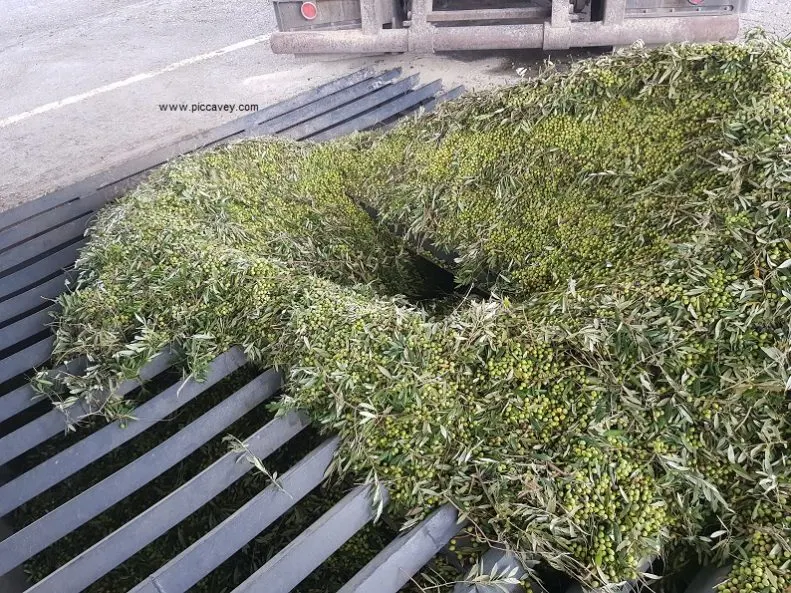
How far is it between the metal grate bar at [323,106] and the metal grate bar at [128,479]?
2873 millimetres

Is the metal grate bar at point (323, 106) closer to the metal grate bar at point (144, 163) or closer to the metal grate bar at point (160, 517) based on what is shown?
the metal grate bar at point (144, 163)

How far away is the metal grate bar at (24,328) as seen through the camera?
9.65 ft

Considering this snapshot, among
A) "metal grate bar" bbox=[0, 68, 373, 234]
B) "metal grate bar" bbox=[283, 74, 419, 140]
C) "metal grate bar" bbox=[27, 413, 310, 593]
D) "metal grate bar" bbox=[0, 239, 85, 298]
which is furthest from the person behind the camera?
"metal grate bar" bbox=[283, 74, 419, 140]

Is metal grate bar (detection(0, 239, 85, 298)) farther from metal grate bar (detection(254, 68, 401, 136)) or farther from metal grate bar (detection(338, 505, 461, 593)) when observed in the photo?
metal grate bar (detection(338, 505, 461, 593))

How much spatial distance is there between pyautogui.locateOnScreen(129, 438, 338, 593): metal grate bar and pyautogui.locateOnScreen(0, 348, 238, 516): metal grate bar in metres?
0.63

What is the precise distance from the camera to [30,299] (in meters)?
3.19

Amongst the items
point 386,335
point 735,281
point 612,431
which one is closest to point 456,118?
point 386,335

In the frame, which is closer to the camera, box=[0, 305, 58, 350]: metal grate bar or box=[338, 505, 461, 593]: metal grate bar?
box=[338, 505, 461, 593]: metal grate bar

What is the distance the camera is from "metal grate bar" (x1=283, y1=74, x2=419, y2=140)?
4.68 metres

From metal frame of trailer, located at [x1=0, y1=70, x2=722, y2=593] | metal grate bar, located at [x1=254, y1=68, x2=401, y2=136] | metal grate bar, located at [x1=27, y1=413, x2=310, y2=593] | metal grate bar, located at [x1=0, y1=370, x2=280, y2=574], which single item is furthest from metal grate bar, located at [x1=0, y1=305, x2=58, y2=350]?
metal grate bar, located at [x1=254, y1=68, x2=401, y2=136]

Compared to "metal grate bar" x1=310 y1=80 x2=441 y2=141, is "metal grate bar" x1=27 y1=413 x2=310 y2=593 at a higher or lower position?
lower

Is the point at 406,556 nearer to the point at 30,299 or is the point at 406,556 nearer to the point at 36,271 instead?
the point at 30,299

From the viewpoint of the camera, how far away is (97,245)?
2957mm
